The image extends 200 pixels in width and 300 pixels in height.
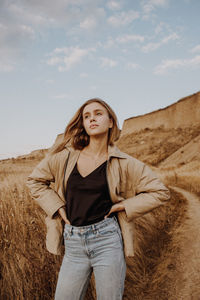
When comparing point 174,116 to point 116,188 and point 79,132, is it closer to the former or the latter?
point 79,132

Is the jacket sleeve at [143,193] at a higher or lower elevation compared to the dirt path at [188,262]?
higher

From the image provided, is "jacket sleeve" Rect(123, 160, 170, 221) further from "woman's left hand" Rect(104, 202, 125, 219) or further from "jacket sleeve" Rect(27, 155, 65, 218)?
"jacket sleeve" Rect(27, 155, 65, 218)

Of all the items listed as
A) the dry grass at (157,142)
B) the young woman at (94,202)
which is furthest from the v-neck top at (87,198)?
the dry grass at (157,142)

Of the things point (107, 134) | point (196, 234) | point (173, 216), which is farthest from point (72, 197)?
point (173, 216)

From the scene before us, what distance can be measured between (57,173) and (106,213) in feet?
1.89

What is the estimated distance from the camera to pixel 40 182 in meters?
2.06

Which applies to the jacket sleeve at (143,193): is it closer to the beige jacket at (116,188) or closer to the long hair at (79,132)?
the beige jacket at (116,188)

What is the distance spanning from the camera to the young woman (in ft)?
5.78

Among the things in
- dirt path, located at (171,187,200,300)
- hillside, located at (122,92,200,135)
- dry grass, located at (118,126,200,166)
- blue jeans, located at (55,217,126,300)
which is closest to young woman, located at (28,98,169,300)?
blue jeans, located at (55,217,126,300)

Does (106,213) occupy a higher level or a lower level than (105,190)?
lower

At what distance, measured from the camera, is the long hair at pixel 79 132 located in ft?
7.09

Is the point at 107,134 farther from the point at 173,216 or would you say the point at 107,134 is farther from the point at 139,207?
the point at 173,216

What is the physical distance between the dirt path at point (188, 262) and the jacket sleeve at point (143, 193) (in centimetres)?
202

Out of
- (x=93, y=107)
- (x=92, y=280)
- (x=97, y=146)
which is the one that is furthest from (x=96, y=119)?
(x=92, y=280)
